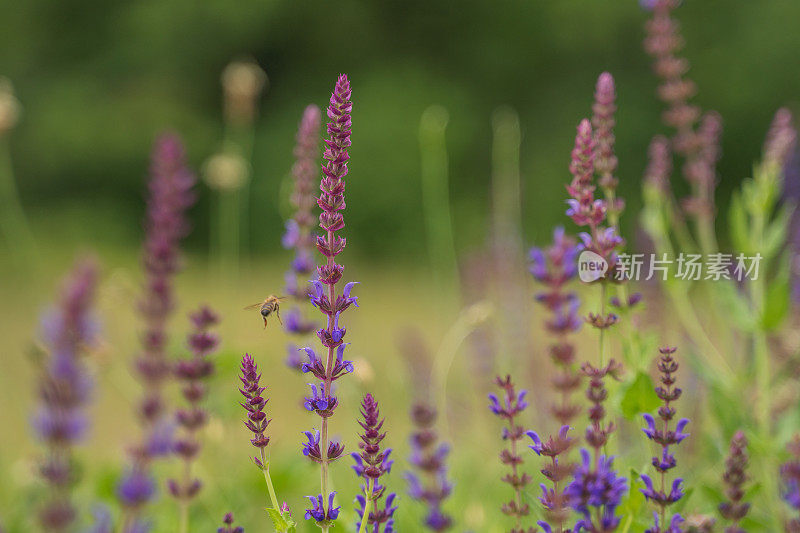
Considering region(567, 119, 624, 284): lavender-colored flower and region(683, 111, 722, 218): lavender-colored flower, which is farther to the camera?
region(683, 111, 722, 218): lavender-colored flower

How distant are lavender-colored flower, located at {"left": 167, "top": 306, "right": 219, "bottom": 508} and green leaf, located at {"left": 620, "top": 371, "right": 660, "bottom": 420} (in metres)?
0.64

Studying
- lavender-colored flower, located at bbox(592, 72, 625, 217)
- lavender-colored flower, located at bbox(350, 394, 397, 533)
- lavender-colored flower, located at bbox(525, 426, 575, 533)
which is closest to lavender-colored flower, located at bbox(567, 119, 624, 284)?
lavender-colored flower, located at bbox(592, 72, 625, 217)

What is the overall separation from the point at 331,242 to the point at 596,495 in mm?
462

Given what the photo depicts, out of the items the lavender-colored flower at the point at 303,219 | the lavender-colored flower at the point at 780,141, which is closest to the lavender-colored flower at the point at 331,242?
the lavender-colored flower at the point at 303,219

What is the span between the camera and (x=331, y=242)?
4.02ft

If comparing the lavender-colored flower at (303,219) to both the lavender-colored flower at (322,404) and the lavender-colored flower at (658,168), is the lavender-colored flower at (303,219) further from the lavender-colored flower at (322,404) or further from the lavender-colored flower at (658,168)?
the lavender-colored flower at (658,168)

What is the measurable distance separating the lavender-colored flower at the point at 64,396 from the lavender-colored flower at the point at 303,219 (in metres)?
0.51

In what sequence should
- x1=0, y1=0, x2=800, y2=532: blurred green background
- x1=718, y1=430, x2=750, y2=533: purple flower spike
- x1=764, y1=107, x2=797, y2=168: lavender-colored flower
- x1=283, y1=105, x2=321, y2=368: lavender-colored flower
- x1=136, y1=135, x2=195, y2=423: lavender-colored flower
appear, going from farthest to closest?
x1=0, y1=0, x2=800, y2=532: blurred green background
x1=764, y1=107, x2=797, y2=168: lavender-colored flower
x1=283, y1=105, x2=321, y2=368: lavender-colored flower
x1=136, y1=135, x2=195, y2=423: lavender-colored flower
x1=718, y1=430, x2=750, y2=533: purple flower spike

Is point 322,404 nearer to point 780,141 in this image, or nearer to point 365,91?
point 780,141

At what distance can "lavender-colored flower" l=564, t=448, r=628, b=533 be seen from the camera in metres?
1.24

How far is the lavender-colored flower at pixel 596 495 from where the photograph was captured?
1.24 m

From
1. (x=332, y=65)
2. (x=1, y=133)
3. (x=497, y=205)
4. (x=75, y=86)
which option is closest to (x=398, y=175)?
(x=332, y=65)

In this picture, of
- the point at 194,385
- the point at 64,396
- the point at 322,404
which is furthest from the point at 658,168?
the point at 64,396

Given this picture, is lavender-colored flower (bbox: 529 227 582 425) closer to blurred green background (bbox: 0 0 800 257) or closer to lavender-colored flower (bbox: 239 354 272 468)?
lavender-colored flower (bbox: 239 354 272 468)
